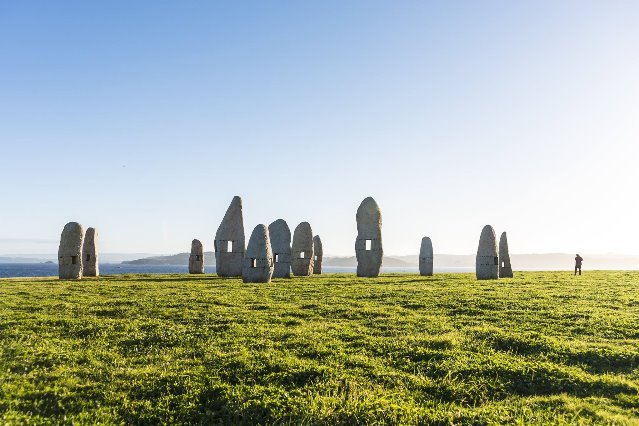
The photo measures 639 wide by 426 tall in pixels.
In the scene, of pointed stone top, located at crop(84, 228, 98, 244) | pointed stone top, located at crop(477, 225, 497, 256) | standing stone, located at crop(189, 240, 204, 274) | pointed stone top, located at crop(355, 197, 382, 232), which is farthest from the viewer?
standing stone, located at crop(189, 240, 204, 274)

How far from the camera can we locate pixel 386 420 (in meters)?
7.67

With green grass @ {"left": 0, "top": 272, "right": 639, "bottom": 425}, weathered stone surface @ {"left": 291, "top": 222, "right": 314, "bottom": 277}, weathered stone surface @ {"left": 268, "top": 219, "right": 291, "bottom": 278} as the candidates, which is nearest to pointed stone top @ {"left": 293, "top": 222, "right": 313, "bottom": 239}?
weathered stone surface @ {"left": 291, "top": 222, "right": 314, "bottom": 277}

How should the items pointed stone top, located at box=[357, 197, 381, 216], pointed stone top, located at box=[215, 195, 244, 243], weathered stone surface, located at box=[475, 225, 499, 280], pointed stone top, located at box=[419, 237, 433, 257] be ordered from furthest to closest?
pointed stone top, located at box=[419, 237, 433, 257]
pointed stone top, located at box=[215, 195, 244, 243]
pointed stone top, located at box=[357, 197, 381, 216]
weathered stone surface, located at box=[475, 225, 499, 280]

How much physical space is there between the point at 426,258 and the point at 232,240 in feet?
52.7

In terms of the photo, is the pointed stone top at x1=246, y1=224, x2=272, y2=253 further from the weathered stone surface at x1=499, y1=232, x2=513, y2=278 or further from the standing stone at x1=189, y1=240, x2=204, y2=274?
the standing stone at x1=189, y1=240, x2=204, y2=274

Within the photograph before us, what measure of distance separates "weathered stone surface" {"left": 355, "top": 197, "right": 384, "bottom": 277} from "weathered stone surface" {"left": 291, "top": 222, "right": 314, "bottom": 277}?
16.1 feet

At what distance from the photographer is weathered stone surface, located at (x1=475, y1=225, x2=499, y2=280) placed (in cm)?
3400

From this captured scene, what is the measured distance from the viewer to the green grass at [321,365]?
26.6ft

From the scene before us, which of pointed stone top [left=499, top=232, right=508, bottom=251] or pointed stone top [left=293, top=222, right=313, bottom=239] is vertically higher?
pointed stone top [left=293, top=222, right=313, bottom=239]

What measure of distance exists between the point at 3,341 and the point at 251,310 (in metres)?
7.42

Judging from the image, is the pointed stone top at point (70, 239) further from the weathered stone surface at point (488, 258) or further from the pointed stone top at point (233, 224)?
the weathered stone surface at point (488, 258)

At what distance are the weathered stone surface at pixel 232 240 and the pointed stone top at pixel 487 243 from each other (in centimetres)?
1825

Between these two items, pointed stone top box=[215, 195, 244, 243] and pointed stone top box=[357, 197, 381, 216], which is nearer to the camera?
pointed stone top box=[357, 197, 381, 216]

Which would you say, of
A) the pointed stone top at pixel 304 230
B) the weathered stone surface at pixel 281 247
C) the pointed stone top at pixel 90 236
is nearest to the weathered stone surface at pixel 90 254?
the pointed stone top at pixel 90 236
